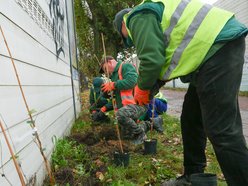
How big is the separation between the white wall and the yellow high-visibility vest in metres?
1.11

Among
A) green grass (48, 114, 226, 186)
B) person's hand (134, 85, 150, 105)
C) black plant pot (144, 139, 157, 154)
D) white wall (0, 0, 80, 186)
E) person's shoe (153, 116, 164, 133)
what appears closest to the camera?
white wall (0, 0, 80, 186)

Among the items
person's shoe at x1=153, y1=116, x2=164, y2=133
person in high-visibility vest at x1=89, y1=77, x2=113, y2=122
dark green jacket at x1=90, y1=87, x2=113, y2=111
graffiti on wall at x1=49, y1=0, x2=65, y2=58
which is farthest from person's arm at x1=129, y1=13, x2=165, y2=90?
dark green jacket at x1=90, y1=87, x2=113, y2=111

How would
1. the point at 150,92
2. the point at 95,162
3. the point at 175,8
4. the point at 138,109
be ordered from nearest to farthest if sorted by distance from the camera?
the point at 175,8 < the point at 150,92 < the point at 95,162 < the point at 138,109

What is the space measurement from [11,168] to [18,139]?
0.85ft

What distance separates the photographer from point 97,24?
618 inches

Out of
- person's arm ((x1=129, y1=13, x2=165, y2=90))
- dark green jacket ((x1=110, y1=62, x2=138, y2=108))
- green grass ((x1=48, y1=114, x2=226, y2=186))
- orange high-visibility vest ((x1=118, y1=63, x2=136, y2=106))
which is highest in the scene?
person's arm ((x1=129, y1=13, x2=165, y2=90))

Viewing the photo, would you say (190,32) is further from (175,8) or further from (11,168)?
(11,168)

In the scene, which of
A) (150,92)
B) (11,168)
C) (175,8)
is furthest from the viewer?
(150,92)

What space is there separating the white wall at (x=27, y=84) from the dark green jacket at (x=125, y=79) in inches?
48.8

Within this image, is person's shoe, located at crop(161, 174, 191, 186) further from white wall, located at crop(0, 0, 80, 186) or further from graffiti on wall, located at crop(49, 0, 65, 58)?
graffiti on wall, located at crop(49, 0, 65, 58)

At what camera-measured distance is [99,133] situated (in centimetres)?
507

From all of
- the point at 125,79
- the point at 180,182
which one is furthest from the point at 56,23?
the point at 180,182

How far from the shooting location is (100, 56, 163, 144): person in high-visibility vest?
468cm

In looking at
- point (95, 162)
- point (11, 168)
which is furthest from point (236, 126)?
point (95, 162)
